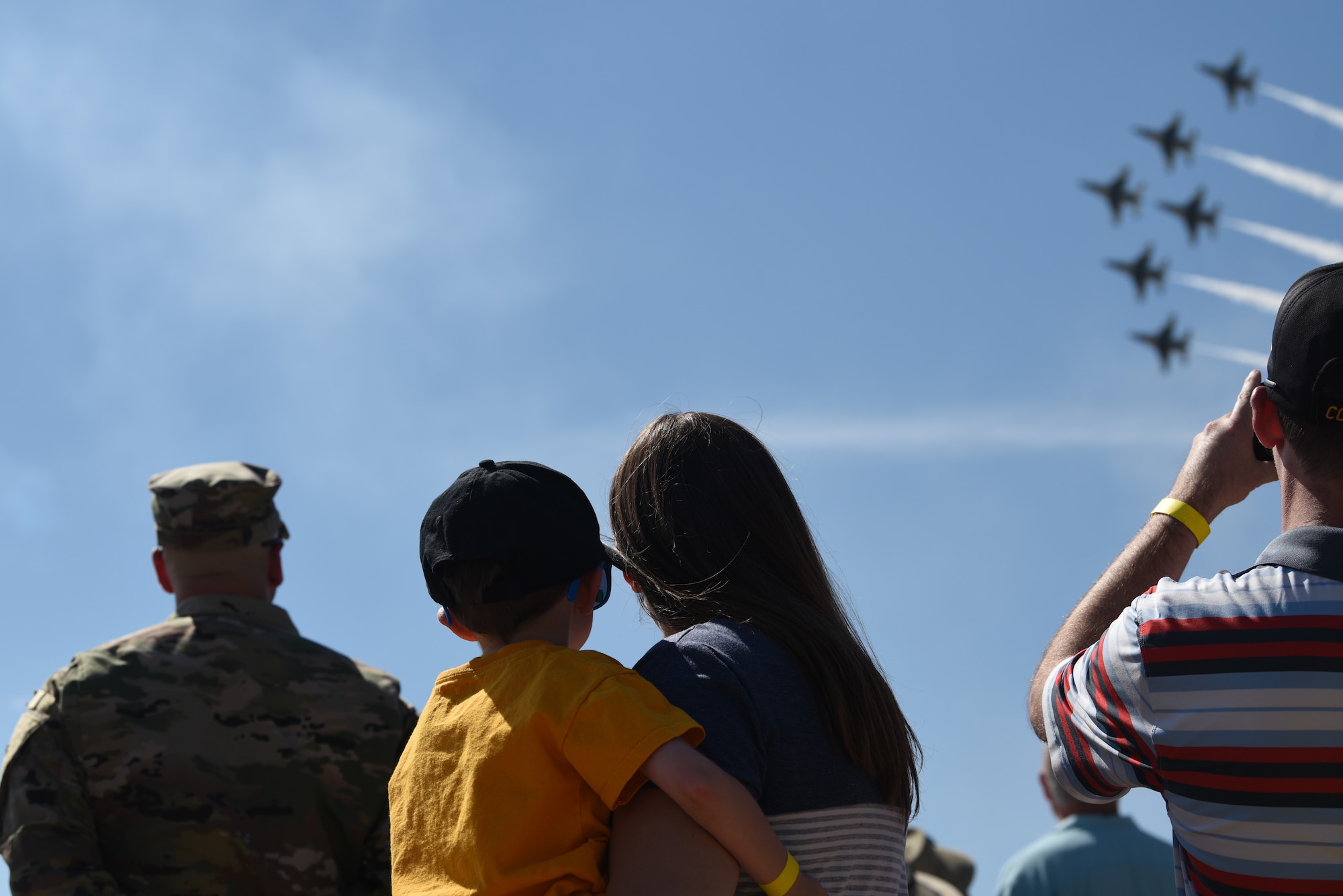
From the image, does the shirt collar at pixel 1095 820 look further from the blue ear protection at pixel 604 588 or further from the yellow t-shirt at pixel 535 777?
the yellow t-shirt at pixel 535 777

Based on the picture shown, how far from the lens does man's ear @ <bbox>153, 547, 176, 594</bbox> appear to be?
4.98 metres

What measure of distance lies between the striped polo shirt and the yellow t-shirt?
94 cm

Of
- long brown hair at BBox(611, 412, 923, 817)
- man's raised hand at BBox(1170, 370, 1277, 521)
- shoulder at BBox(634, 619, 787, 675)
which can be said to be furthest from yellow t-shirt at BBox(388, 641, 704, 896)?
man's raised hand at BBox(1170, 370, 1277, 521)

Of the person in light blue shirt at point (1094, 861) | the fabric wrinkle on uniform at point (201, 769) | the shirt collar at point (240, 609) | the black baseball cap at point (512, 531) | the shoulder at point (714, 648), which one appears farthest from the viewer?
the person in light blue shirt at point (1094, 861)

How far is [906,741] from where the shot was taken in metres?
2.83

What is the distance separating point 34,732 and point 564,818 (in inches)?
111

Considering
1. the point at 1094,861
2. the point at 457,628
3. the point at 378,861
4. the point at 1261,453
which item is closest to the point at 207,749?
the point at 378,861

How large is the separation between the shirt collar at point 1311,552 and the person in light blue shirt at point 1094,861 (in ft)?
12.4

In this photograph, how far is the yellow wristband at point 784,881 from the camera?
95.9 inches

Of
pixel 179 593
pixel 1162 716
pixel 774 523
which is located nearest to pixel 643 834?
pixel 774 523

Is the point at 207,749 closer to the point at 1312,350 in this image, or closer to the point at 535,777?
the point at 535,777

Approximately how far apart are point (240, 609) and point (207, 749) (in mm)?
625

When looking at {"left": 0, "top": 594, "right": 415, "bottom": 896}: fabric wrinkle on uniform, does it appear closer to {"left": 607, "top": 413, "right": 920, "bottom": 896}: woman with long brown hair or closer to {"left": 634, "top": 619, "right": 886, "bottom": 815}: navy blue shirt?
{"left": 607, "top": 413, "right": 920, "bottom": 896}: woman with long brown hair

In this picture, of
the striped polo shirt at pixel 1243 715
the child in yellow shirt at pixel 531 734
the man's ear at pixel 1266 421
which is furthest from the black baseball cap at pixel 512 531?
the man's ear at pixel 1266 421
